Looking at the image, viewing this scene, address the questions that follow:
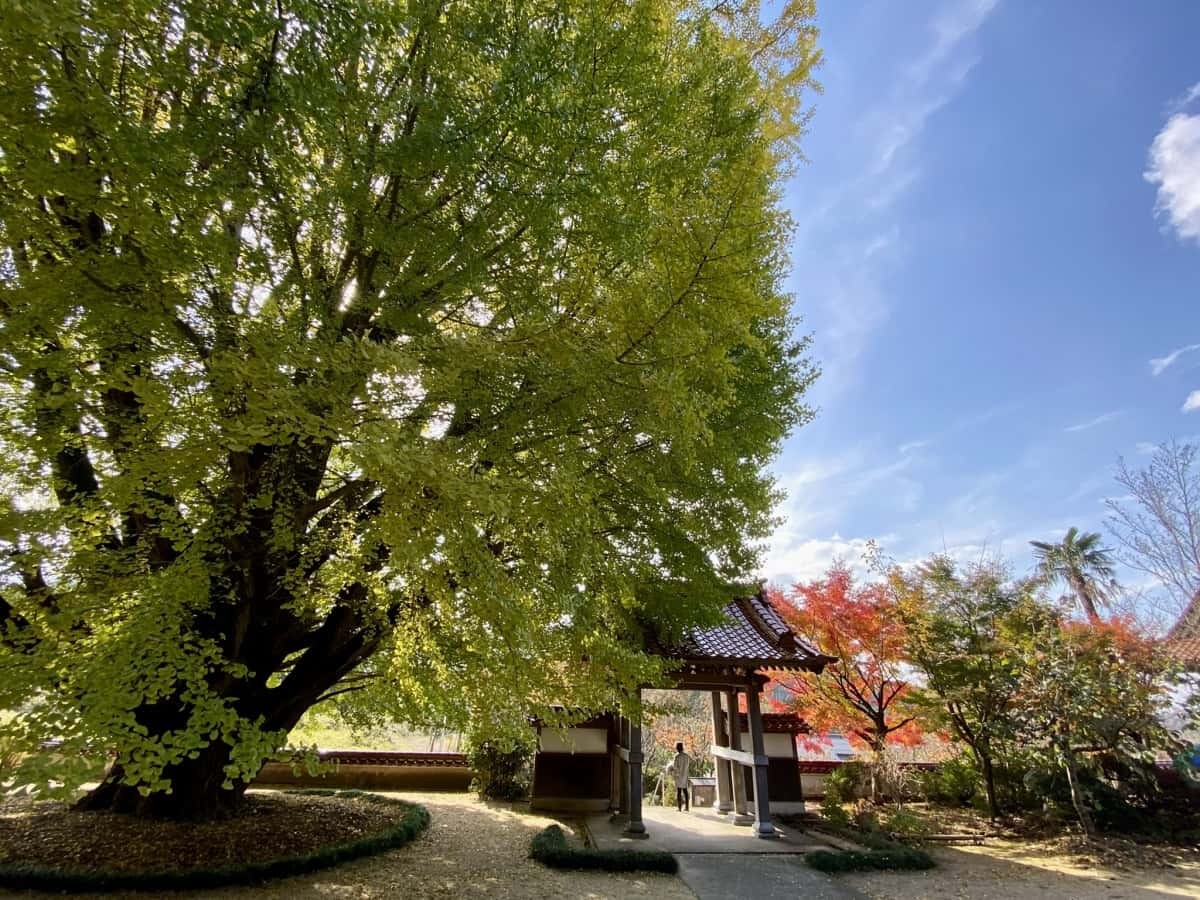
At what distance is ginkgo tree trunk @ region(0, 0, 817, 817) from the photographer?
2.93 meters

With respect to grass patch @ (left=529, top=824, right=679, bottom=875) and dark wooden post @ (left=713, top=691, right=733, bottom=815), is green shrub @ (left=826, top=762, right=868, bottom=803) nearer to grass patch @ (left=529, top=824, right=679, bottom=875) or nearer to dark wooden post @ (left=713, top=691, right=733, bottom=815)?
dark wooden post @ (left=713, top=691, right=733, bottom=815)

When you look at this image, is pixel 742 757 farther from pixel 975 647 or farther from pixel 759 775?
pixel 975 647

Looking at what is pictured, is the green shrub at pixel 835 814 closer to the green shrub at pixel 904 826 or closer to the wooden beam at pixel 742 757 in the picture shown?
the green shrub at pixel 904 826

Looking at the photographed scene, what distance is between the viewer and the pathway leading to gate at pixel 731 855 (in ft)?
19.7

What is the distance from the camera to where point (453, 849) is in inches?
278

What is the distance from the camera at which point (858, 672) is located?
35.8ft

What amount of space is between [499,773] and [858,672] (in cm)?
749

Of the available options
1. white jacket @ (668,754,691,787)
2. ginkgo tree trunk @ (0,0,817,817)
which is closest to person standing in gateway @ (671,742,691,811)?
white jacket @ (668,754,691,787)

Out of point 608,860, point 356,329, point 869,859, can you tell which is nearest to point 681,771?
point 869,859

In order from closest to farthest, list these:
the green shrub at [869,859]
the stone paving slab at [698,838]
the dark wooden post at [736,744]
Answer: the green shrub at [869,859], the stone paving slab at [698,838], the dark wooden post at [736,744]

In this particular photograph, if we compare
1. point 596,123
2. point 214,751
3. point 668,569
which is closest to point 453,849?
point 214,751

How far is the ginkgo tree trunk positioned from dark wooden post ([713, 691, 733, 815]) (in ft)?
22.3

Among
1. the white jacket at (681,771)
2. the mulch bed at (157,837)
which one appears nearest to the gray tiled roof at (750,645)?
the white jacket at (681,771)

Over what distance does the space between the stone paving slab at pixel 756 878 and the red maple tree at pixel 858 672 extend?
160 inches
